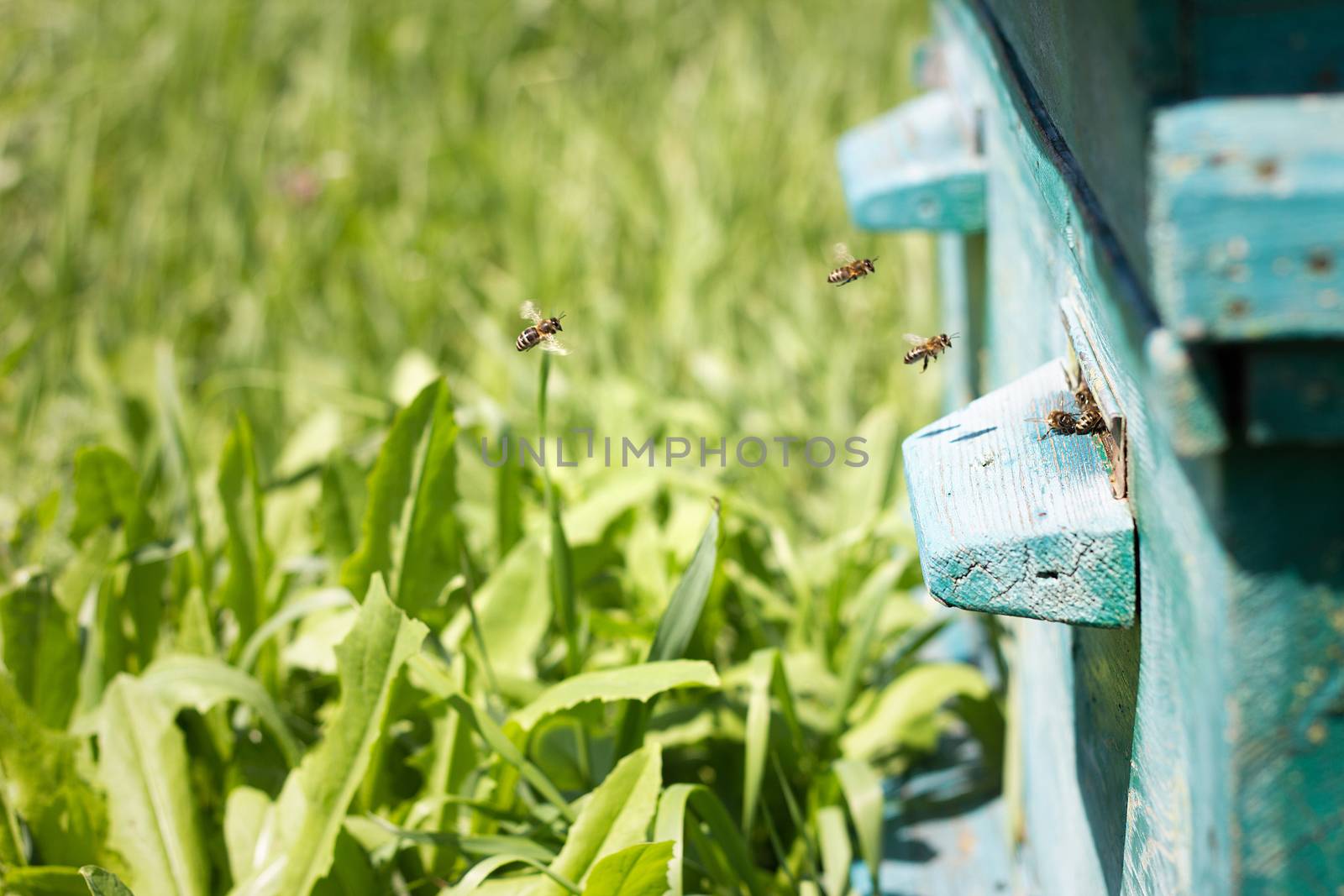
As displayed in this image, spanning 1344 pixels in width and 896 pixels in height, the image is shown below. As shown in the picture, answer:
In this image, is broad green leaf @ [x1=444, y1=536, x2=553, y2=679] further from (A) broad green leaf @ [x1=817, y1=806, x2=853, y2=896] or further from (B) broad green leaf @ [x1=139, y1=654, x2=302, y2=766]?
(A) broad green leaf @ [x1=817, y1=806, x2=853, y2=896]

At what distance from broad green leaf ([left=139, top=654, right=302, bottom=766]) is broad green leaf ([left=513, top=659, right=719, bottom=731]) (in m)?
0.34

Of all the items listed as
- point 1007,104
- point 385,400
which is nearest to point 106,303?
point 385,400

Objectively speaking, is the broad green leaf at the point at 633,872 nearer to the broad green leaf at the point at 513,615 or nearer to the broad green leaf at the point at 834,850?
the broad green leaf at the point at 834,850

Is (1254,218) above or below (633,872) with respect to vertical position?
above

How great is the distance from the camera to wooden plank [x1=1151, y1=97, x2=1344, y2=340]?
2.01 ft

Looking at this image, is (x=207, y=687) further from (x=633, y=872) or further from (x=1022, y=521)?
(x=1022, y=521)

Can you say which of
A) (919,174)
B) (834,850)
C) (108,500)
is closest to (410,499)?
(108,500)

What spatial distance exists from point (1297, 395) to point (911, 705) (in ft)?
3.79

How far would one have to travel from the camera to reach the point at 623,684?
133 centimetres

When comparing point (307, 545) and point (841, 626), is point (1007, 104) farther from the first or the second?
point (307, 545)

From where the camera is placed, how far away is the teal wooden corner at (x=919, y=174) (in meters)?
1.67

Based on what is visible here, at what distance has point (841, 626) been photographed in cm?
200

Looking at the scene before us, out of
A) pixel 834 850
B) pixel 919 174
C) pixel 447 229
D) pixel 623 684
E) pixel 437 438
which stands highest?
pixel 447 229

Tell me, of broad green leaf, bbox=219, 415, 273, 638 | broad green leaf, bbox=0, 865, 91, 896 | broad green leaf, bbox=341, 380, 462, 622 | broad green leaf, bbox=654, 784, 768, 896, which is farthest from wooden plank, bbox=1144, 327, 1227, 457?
broad green leaf, bbox=219, 415, 273, 638
